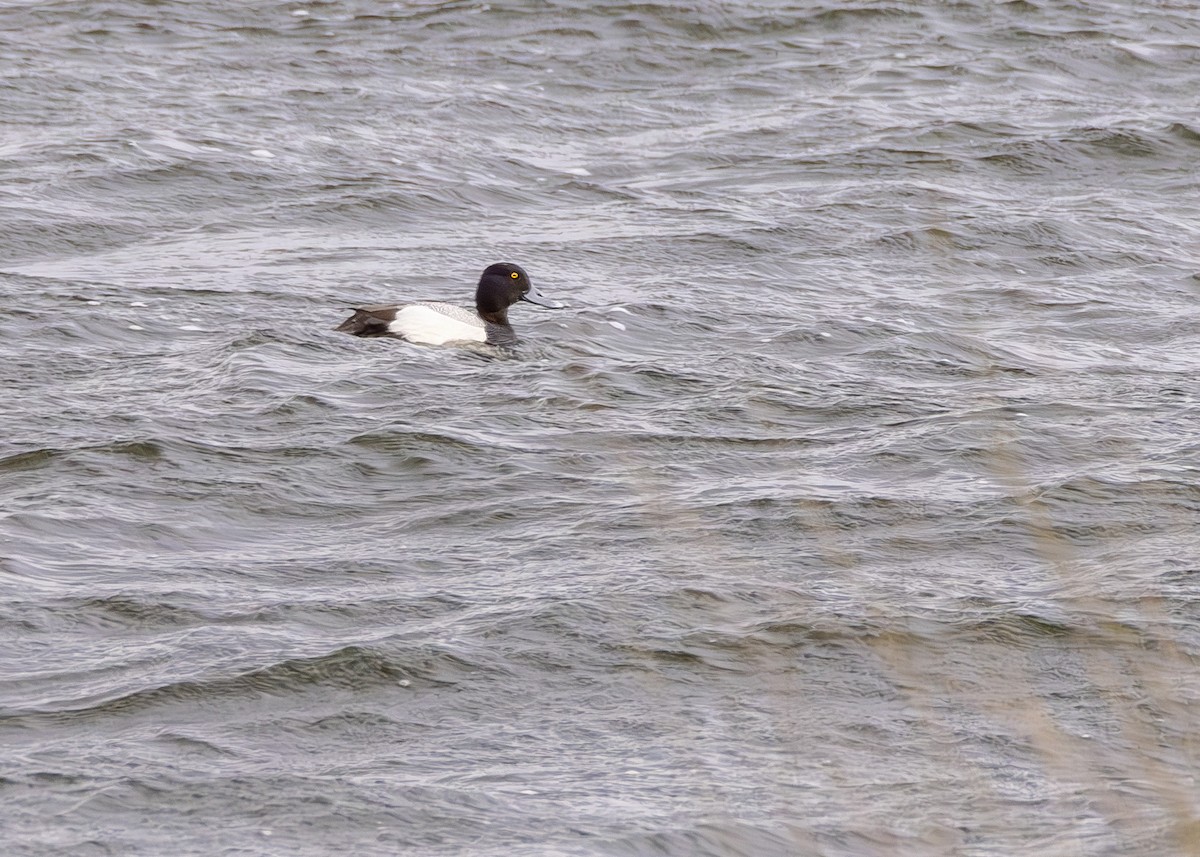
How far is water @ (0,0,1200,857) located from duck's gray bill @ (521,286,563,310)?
0.57ft

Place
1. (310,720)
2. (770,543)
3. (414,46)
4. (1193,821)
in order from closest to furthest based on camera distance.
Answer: (1193,821)
(310,720)
(770,543)
(414,46)

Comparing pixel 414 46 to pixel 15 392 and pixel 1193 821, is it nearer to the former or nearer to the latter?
pixel 15 392

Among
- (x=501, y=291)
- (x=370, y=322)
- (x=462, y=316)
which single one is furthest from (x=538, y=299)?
(x=370, y=322)

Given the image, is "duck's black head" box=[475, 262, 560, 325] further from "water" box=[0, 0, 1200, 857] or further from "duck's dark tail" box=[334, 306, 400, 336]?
"duck's dark tail" box=[334, 306, 400, 336]

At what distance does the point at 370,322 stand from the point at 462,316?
0.60 meters

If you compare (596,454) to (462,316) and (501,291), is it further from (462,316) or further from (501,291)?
(501,291)

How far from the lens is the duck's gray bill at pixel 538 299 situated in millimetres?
11016

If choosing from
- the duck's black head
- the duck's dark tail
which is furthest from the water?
the duck's black head

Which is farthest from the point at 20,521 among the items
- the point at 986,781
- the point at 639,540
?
the point at 986,781

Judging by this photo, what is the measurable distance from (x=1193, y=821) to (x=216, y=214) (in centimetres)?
918

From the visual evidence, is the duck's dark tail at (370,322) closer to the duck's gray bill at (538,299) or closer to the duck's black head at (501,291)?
the duck's black head at (501,291)

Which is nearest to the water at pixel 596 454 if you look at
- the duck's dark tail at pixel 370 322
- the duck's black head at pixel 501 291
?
the duck's dark tail at pixel 370 322

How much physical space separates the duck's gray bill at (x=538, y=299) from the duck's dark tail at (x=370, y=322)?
0.94 m

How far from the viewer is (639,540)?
750 cm
